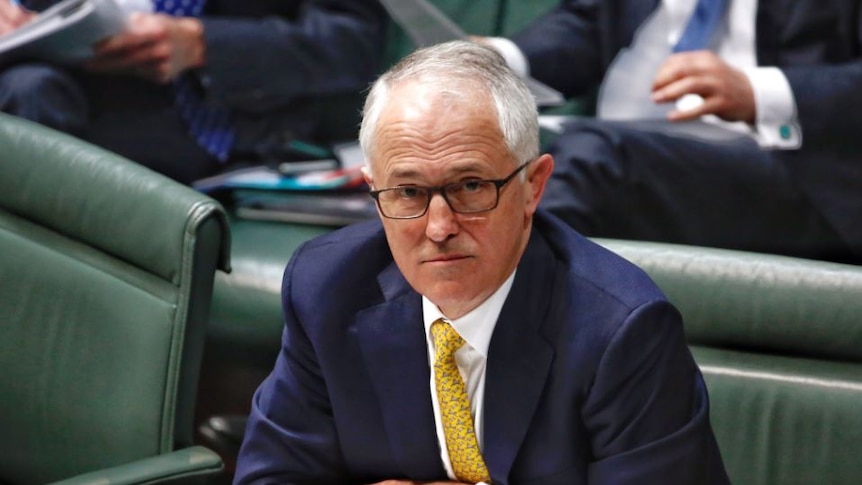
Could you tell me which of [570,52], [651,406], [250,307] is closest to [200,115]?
[250,307]

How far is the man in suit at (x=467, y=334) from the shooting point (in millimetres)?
1358

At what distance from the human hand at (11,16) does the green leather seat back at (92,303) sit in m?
1.00

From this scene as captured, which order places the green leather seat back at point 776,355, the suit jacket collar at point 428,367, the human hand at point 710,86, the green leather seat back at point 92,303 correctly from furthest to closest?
the human hand at point 710,86, the green leather seat back at point 92,303, the green leather seat back at point 776,355, the suit jacket collar at point 428,367

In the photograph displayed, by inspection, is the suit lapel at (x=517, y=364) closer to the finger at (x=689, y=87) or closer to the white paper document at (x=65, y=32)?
the finger at (x=689, y=87)

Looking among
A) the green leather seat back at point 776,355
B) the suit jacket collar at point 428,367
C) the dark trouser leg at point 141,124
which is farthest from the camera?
the dark trouser leg at point 141,124

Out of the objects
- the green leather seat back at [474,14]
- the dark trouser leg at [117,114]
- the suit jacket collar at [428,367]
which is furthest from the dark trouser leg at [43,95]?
the suit jacket collar at [428,367]

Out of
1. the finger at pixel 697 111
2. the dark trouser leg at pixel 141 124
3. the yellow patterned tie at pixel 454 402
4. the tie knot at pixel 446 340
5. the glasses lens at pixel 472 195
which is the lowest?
the dark trouser leg at pixel 141 124

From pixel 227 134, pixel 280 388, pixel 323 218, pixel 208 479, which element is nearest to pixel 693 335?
pixel 280 388

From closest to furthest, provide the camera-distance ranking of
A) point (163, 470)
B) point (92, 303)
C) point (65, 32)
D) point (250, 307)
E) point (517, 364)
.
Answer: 1. point (517, 364)
2. point (163, 470)
3. point (92, 303)
4. point (250, 307)
5. point (65, 32)

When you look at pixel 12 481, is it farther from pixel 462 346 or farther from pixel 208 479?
pixel 462 346

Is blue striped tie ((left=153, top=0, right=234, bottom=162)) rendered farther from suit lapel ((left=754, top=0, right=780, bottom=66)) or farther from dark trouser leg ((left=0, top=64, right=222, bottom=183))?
suit lapel ((left=754, top=0, right=780, bottom=66))

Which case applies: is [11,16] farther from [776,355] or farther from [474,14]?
[776,355]

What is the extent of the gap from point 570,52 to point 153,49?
98 centimetres

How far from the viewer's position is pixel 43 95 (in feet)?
9.68
